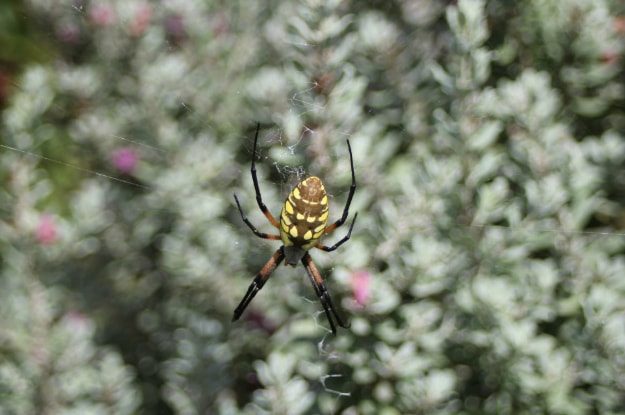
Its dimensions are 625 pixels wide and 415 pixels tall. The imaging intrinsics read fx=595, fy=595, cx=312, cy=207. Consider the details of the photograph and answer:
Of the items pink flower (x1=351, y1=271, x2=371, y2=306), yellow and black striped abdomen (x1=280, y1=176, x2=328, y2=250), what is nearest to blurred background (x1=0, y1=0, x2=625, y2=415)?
pink flower (x1=351, y1=271, x2=371, y2=306)

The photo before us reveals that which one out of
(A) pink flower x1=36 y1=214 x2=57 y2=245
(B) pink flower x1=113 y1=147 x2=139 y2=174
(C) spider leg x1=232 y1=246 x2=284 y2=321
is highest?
(B) pink flower x1=113 y1=147 x2=139 y2=174

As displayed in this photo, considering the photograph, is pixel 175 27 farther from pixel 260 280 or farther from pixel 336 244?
pixel 336 244

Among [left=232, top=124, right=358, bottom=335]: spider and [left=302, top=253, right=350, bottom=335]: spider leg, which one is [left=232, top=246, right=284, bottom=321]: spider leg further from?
[left=302, top=253, right=350, bottom=335]: spider leg

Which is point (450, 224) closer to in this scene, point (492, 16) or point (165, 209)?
point (492, 16)

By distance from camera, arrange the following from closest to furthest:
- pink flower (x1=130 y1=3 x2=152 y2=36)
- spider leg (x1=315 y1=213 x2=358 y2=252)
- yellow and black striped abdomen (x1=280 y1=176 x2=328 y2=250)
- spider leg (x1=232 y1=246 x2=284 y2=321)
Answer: yellow and black striped abdomen (x1=280 y1=176 x2=328 y2=250)
spider leg (x1=315 y1=213 x2=358 y2=252)
spider leg (x1=232 y1=246 x2=284 y2=321)
pink flower (x1=130 y1=3 x2=152 y2=36)

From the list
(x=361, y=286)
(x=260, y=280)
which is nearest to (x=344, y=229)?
(x=361, y=286)

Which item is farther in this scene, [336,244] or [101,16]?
[101,16]
